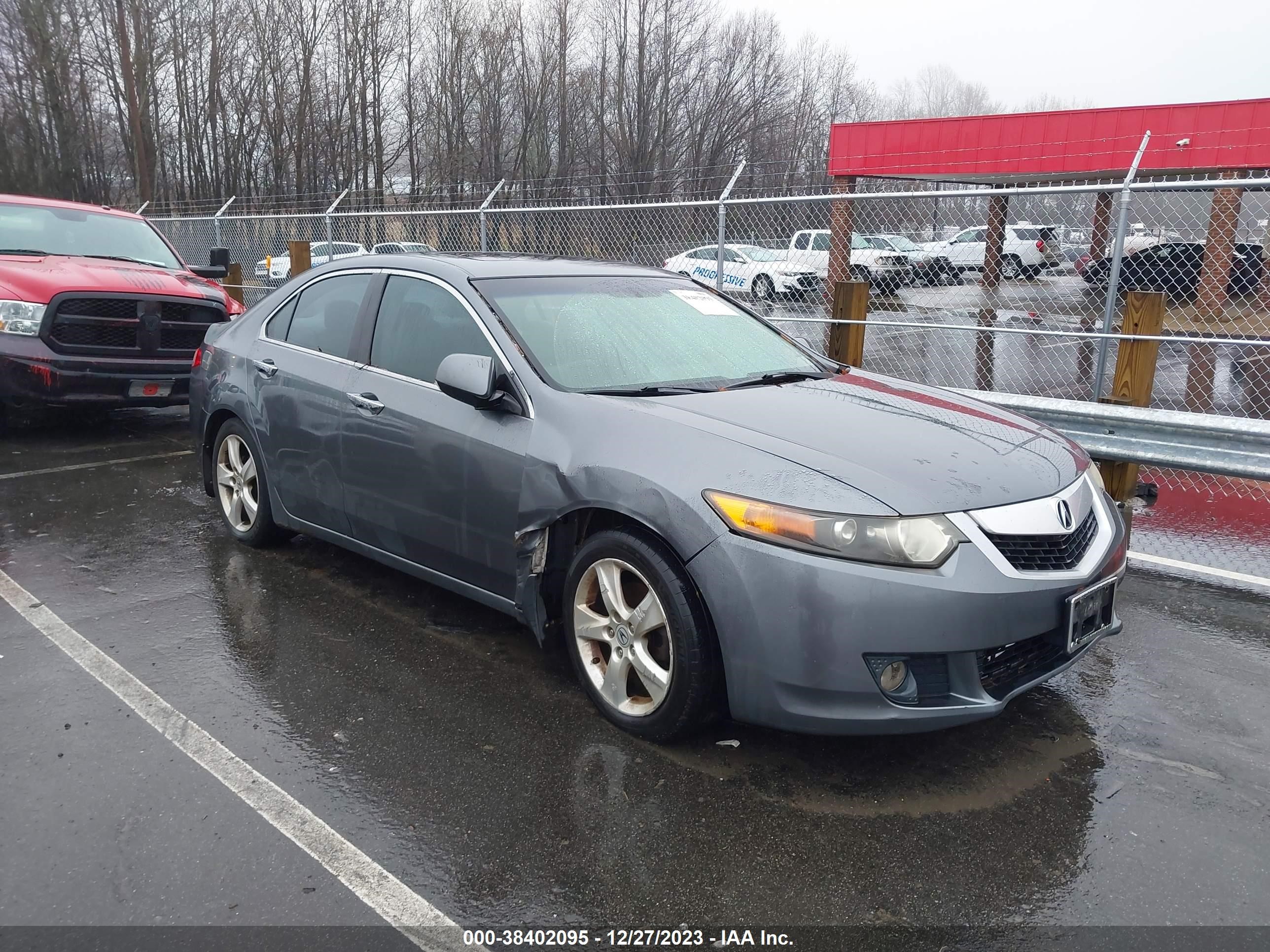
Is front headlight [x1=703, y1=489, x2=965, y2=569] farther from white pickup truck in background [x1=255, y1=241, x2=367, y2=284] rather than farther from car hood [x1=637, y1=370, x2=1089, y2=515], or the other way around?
white pickup truck in background [x1=255, y1=241, x2=367, y2=284]

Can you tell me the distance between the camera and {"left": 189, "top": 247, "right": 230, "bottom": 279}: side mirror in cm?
941

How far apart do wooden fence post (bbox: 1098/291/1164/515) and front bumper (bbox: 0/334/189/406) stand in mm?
6467

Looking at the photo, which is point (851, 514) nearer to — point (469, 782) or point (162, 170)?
point (469, 782)

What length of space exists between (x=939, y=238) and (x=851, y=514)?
26.6 ft

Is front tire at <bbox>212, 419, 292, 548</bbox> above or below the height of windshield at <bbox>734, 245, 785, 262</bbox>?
below

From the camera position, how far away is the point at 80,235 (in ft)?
29.4

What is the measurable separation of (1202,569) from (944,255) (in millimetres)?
6233

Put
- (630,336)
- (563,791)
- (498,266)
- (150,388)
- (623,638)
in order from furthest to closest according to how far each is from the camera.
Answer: (150,388)
(498,266)
(630,336)
(623,638)
(563,791)

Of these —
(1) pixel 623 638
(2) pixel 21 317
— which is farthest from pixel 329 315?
(2) pixel 21 317

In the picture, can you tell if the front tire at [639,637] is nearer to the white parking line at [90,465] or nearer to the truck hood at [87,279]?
the white parking line at [90,465]

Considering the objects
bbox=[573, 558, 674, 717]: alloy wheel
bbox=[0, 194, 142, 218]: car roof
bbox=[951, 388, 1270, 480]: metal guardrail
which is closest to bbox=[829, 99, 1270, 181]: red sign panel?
bbox=[951, 388, 1270, 480]: metal guardrail

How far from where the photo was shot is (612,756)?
3.23 metres

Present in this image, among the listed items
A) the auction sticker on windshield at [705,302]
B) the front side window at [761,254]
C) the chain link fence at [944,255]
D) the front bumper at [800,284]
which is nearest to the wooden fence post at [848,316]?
the chain link fence at [944,255]

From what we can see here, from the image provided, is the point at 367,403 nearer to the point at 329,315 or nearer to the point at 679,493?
the point at 329,315
